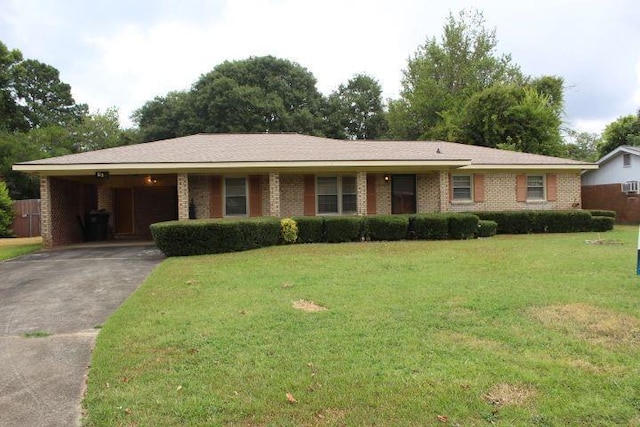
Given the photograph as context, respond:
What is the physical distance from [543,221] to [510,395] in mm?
15337

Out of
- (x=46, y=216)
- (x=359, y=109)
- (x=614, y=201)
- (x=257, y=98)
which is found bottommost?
(x=46, y=216)

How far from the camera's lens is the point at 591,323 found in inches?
201

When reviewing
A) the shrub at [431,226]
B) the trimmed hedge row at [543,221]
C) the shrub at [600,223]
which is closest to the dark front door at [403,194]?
the trimmed hedge row at [543,221]

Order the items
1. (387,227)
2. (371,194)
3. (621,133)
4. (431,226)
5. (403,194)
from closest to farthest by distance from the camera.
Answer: (387,227)
(431,226)
(371,194)
(403,194)
(621,133)

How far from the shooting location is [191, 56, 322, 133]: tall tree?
38.3m

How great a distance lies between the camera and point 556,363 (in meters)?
3.96

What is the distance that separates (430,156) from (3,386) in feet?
47.7

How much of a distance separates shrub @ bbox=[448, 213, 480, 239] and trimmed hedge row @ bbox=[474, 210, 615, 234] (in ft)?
7.92

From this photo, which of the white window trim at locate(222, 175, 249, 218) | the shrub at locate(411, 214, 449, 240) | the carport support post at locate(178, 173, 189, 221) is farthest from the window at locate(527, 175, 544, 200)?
the carport support post at locate(178, 173, 189, 221)

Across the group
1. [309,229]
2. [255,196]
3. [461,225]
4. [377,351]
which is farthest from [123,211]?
[377,351]

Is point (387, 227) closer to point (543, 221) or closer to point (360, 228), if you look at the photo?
point (360, 228)

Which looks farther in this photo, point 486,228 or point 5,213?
point 5,213

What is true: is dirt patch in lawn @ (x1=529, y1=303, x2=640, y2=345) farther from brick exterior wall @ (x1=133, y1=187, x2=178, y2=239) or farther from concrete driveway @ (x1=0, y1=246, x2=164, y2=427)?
brick exterior wall @ (x1=133, y1=187, x2=178, y2=239)

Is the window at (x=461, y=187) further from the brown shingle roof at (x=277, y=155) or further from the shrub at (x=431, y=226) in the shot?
the shrub at (x=431, y=226)
